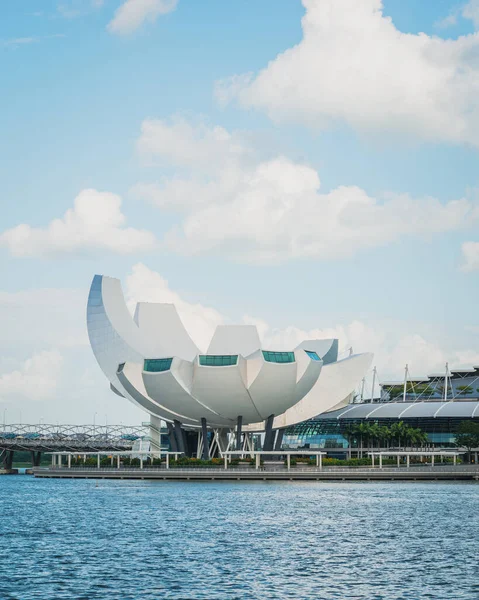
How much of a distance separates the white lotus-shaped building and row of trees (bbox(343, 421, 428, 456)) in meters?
5.43

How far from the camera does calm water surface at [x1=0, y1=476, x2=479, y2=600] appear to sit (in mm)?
35531

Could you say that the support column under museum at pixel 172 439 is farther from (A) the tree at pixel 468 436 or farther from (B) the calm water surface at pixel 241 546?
(B) the calm water surface at pixel 241 546

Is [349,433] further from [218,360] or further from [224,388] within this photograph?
[218,360]

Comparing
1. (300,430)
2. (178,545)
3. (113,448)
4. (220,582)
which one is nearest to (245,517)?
(178,545)

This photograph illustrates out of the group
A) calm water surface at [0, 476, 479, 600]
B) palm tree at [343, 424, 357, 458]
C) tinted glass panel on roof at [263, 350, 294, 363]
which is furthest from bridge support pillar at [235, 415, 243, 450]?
calm water surface at [0, 476, 479, 600]

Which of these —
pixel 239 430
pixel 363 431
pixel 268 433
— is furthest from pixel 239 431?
pixel 363 431

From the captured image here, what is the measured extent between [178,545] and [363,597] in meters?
15.2

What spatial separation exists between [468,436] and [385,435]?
35.9 ft

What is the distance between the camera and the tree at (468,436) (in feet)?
410

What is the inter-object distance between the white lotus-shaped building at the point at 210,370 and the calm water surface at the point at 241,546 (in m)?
27.6

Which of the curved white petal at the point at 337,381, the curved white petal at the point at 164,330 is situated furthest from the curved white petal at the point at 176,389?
the curved white petal at the point at 337,381

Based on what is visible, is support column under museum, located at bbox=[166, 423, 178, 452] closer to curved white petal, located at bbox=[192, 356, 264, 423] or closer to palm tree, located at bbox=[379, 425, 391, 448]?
curved white petal, located at bbox=[192, 356, 264, 423]

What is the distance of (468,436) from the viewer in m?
126

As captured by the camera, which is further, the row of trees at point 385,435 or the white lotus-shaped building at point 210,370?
the row of trees at point 385,435
